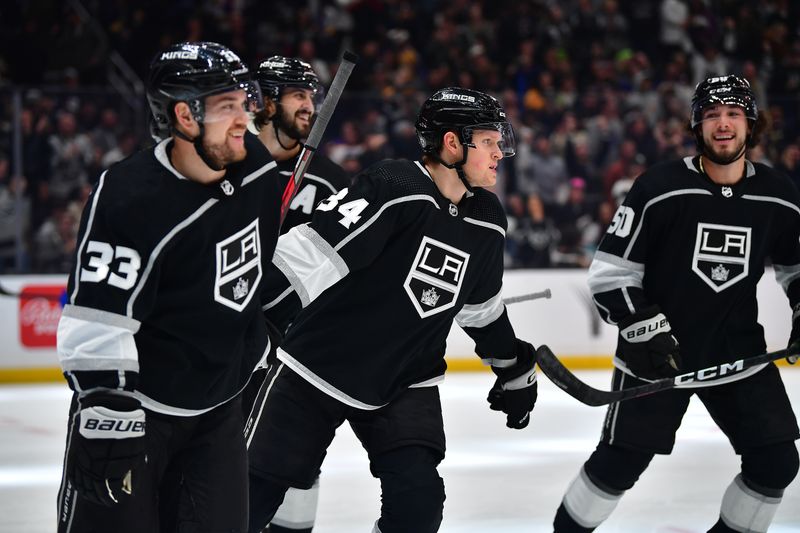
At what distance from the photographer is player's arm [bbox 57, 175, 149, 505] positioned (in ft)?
6.34

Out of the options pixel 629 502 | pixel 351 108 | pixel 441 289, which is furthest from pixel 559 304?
pixel 441 289

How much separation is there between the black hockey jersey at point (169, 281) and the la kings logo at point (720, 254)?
1.30 metres

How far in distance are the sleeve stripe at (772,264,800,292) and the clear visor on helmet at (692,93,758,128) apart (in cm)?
42

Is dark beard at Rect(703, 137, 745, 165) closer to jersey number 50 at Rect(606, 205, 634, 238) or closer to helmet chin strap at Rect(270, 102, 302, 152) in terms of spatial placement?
jersey number 50 at Rect(606, 205, 634, 238)

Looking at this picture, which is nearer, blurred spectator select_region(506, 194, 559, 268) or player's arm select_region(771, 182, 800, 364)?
player's arm select_region(771, 182, 800, 364)

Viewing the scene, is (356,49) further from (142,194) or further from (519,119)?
(142,194)

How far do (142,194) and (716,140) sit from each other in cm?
170

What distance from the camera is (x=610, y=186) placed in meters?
7.28

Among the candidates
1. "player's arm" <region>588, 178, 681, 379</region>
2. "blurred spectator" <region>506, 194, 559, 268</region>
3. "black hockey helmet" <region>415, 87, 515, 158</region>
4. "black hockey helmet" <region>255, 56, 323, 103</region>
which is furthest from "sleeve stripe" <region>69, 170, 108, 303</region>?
"blurred spectator" <region>506, 194, 559, 268</region>

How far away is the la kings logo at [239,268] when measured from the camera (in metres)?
2.10

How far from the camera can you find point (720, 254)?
3084 mm

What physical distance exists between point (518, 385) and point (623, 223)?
56 cm

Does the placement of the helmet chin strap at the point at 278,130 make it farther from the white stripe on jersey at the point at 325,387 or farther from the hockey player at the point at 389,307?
the white stripe on jersey at the point at 325,387

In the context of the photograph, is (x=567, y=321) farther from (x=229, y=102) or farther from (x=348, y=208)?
(x=229, y=102)
